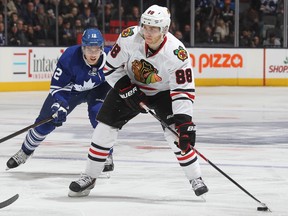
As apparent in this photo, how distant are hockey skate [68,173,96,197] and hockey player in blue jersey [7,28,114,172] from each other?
0.84m

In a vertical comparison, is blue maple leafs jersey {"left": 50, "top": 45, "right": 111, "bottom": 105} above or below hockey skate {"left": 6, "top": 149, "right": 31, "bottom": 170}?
above

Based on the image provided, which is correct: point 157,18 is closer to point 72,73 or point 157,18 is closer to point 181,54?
point 181,54

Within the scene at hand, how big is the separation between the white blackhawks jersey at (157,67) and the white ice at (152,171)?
64 cm

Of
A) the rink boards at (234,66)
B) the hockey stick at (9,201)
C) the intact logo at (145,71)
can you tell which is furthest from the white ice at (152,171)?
the rink boards at (234,66)

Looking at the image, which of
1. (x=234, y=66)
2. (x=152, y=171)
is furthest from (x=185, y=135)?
(x=234, y=66)

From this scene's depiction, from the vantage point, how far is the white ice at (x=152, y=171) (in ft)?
16.9

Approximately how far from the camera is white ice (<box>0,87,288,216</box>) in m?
5.15

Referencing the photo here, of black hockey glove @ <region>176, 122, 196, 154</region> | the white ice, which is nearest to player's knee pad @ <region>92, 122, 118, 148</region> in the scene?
the white ice

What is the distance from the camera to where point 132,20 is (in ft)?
61.7

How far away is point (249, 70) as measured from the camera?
19609 mm

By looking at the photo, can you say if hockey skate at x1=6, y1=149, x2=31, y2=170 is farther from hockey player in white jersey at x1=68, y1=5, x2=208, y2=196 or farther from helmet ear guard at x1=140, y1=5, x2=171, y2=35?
helmet ear guard at x1=140, y1=5, x2=171, y2=35

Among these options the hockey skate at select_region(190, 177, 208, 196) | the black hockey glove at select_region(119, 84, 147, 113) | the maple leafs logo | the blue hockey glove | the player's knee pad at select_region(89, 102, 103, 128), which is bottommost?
the hockey skate at select_region(190, 177, 208, 196)

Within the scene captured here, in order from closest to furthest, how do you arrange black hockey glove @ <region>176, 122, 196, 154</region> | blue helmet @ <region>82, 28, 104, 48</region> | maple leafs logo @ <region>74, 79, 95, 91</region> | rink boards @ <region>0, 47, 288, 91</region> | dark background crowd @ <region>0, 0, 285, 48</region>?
black hockey glove @ <region>176, 122, 196, 154</region>
blue helmet @ <region>82, 28, 104, 48</region>
maple leafs logo @ <region>74, 79, 95, 91</region>
dark background crowd @ <region>0, 0, 285, 48</region>
rink boards @ <region>0, 47, 288, 91</region>

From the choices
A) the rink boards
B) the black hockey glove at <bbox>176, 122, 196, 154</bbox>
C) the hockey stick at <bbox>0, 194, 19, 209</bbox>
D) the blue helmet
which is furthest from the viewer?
the rink boards
